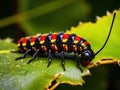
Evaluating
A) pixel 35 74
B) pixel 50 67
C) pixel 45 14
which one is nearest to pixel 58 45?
pixel 50 67

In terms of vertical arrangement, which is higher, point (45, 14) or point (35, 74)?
point (45, 14)

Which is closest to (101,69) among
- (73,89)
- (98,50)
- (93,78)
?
(93,78)

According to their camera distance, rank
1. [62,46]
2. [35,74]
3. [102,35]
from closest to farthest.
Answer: [35,74] < [62,46] < [102,35]

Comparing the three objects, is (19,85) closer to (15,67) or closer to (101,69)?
(15,67)

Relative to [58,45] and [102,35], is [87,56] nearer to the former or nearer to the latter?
[58,45]

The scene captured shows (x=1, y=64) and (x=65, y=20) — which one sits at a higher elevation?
(x=65, y=20)

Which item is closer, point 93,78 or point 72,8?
point 93,78

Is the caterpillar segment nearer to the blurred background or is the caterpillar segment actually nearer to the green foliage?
the green foliage
